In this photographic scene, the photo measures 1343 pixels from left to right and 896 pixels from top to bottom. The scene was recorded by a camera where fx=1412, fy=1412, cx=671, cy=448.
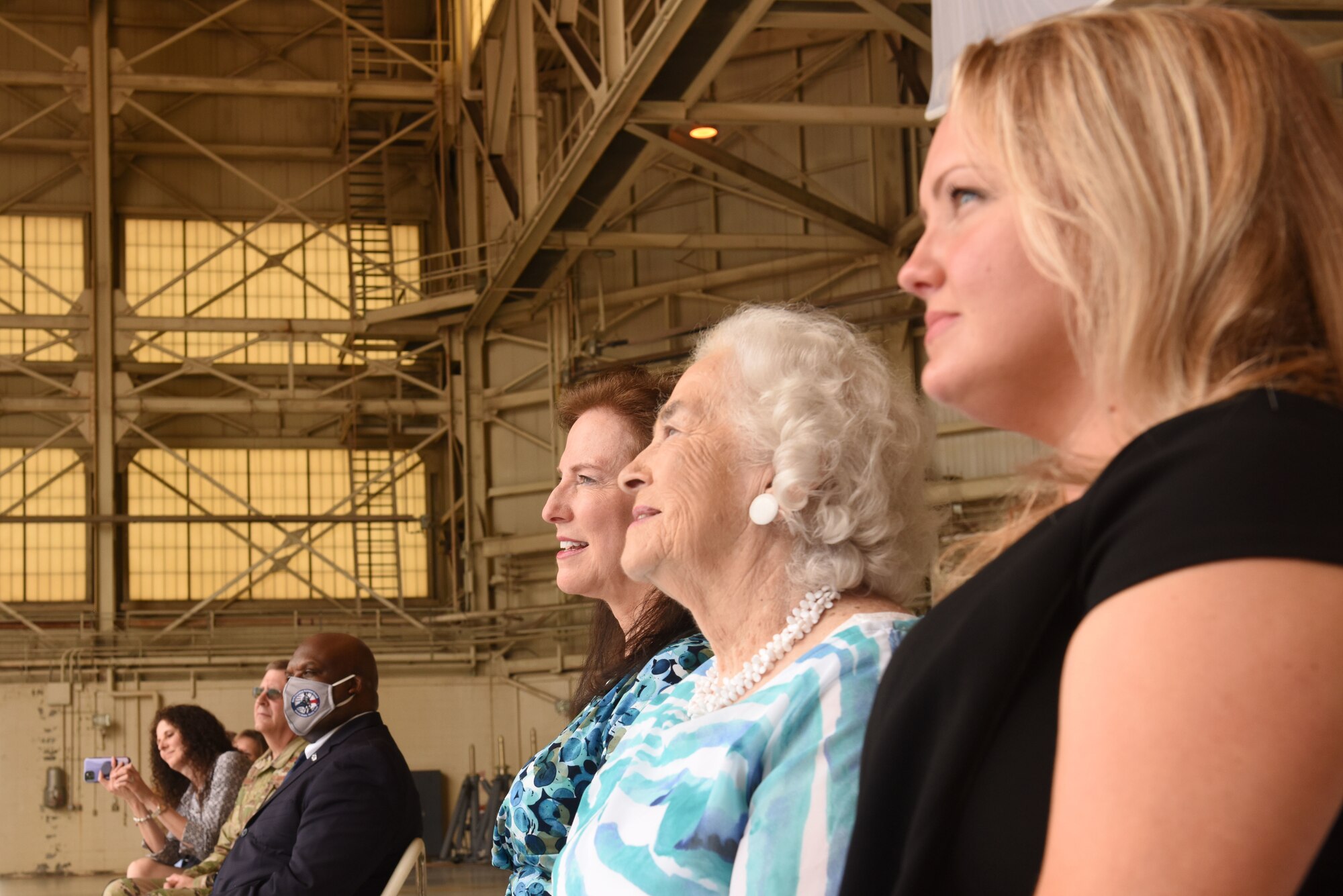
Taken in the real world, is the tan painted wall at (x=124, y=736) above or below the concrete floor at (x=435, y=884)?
above

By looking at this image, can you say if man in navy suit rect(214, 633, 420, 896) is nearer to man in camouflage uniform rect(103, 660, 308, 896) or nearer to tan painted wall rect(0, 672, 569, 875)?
man in camouflage uniform rect(103, 660, 308, 896)

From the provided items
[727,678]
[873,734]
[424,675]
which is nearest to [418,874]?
[727,678]

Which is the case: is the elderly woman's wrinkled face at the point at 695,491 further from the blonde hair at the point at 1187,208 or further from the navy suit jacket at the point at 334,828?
the navy suit jacket at the point at 334,828

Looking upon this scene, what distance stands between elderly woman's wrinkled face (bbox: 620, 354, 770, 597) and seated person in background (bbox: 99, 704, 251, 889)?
5.83m

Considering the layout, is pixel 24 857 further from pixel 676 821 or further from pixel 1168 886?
pixel 1168 886

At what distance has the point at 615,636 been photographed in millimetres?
3822

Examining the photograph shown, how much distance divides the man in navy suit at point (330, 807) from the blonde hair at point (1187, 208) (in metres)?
3.88

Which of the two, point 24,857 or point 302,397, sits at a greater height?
point 302,397

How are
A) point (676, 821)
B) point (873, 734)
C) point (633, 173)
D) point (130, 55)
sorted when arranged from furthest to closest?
1. point (130, 55)
2. point (633, 173)
3. point (676, 821)
4. point (873, 734)

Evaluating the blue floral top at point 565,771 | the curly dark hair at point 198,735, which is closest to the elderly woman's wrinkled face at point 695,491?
the blue floral top at point 565,771

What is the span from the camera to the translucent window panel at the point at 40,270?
20.1 m

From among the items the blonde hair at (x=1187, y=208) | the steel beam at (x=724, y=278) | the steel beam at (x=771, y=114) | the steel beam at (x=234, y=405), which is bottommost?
→ the blonde hair at (x=1187, y=208)

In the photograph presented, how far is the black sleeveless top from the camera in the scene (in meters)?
1.00

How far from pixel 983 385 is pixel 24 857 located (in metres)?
18.8
